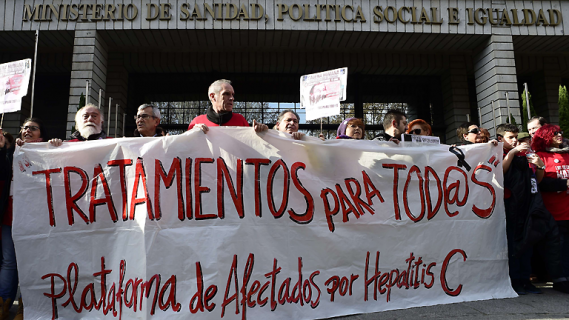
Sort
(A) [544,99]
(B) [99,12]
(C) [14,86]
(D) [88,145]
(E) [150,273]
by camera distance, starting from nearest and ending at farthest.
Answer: (E) [150,273]
(D) [88,145]
(C) [14,86]
(B) [99,12]
(A) [544,99]

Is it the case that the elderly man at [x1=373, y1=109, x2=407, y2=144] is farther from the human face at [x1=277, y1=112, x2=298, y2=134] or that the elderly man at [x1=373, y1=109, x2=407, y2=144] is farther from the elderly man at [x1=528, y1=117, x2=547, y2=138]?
the elderly man at [x1=528, y1=117, x2=547, y2=138]

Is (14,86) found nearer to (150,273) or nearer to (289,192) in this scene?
(150,273)

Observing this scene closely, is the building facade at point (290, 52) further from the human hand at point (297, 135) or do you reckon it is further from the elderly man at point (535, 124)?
the human hand at point (297, 135)

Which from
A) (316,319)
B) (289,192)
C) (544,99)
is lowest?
(316,319)

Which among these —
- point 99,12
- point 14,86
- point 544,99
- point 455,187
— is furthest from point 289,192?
point 544,99

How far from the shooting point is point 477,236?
11.0ft

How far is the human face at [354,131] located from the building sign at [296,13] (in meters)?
6.83

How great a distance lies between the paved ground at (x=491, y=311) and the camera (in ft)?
9.04

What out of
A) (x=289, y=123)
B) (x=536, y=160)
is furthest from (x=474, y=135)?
(x=289, y=123)

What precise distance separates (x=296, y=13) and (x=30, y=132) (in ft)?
26.0

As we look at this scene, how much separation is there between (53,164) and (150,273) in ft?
3.93

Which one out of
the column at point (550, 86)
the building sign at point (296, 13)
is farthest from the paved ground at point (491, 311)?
the column at point (550, 86)

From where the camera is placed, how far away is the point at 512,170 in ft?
12.1

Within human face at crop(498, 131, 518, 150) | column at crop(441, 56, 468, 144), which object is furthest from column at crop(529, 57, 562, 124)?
human face at crop(498, 131, 518, 150)
